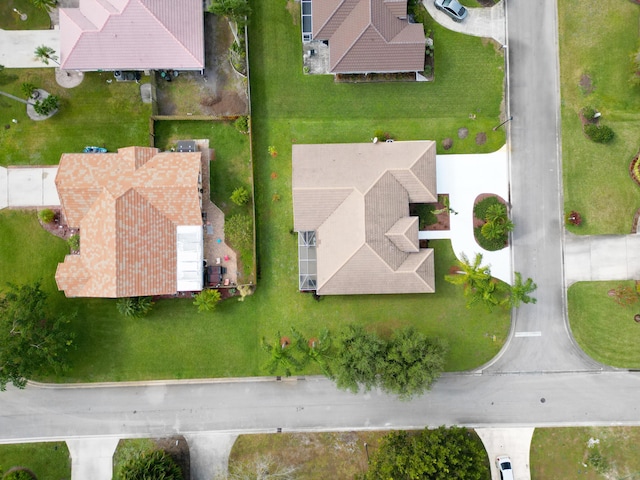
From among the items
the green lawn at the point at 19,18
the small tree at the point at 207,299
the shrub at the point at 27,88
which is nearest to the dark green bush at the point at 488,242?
the small tree at the point at 207,299

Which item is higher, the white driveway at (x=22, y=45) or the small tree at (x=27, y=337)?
the white driveway at (x=22, y=45)

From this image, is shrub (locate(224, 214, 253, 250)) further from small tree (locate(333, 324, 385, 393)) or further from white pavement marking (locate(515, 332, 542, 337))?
white pavement marking (locate(515, 332, 542, 337))

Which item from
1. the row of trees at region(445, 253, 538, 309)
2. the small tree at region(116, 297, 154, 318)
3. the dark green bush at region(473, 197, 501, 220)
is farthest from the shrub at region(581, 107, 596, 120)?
the small tree at region(116, 297, 154, 318)

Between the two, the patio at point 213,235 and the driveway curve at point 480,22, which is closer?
the patio at point 213,235

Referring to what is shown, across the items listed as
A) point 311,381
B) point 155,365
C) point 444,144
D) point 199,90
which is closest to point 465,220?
point 444,144

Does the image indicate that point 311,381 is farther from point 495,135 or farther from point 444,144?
point 495,135

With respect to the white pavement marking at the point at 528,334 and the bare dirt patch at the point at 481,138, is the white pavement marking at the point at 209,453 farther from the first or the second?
the bare dirt patch at the point at 481,138

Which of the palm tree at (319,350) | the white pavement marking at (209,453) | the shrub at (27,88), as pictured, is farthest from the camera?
the white pavement marking at (209,453)
